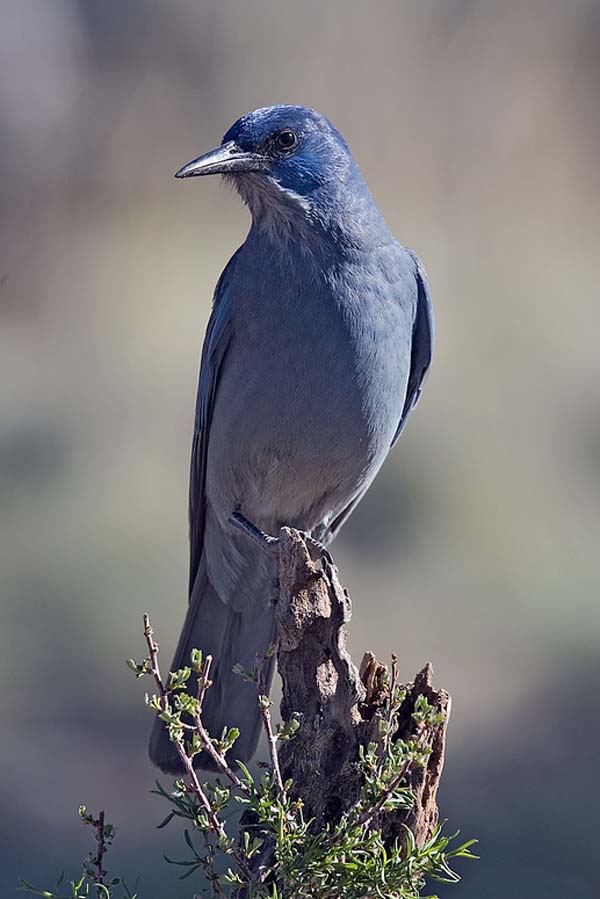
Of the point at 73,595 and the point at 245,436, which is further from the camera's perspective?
the point at 73,595

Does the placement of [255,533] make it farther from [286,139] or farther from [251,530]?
[286,139]

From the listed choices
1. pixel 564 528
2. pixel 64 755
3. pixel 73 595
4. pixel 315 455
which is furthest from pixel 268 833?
pixel 564 528

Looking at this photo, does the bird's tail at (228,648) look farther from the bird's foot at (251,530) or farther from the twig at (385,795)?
the twig at (385,795)

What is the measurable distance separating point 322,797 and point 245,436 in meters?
1.24

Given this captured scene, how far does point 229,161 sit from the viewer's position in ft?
12.4

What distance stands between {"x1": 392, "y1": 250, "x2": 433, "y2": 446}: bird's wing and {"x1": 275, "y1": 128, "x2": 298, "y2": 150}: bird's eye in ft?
1.77

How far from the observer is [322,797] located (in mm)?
3037

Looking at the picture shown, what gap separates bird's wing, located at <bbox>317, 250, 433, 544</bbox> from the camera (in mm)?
4191

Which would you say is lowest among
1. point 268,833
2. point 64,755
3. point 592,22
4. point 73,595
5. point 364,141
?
point 268,833

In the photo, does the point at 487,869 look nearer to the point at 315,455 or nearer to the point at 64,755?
the point at 64,755

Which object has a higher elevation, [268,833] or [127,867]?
[127,867]

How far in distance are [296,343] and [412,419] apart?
18.2 ft

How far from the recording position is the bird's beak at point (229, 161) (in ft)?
12.2

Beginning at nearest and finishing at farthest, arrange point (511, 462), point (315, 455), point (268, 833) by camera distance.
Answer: point (268, 833), point (315, 455), point (511, 462)
